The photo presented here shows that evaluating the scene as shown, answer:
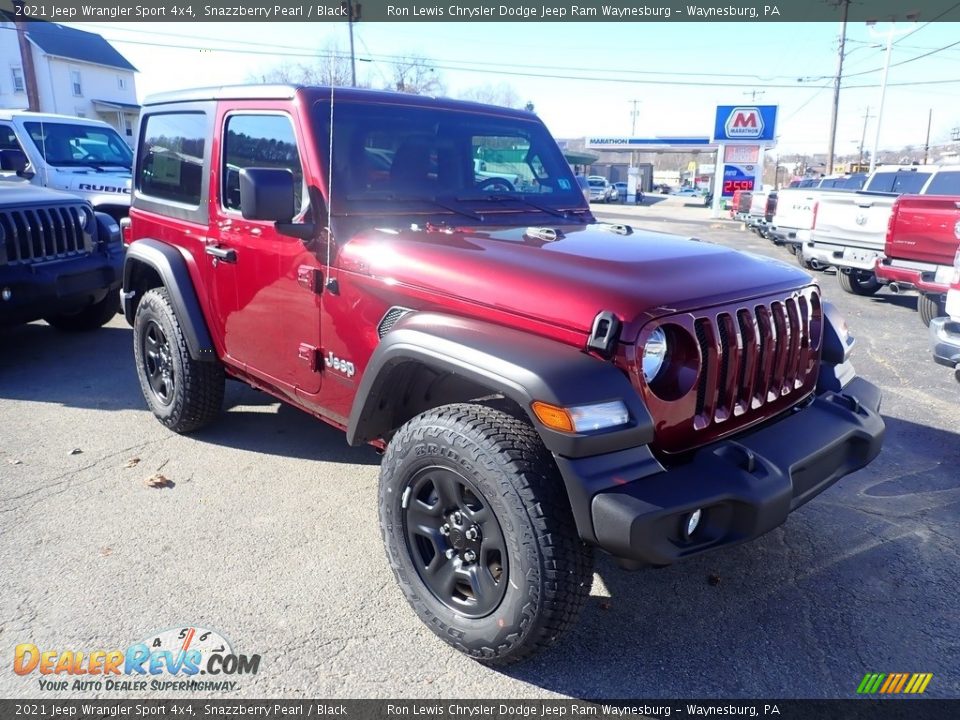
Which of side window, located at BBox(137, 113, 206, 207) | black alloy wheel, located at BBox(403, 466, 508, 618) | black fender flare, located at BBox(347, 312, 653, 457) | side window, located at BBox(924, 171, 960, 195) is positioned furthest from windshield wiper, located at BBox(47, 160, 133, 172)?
side window, located at BBox(924, 171, 960, 195)

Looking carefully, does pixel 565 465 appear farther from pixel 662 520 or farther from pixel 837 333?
pixel 837 333

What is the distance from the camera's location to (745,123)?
29.7 m

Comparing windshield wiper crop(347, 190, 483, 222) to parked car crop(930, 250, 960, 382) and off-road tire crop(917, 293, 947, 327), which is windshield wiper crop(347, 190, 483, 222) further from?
off-road tire crop(917, 293, 947, 327)

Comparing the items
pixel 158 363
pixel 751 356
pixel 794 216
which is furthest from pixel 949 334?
pixel 794 216

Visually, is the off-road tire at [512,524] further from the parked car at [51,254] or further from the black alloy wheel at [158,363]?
the parked car at [51,254]

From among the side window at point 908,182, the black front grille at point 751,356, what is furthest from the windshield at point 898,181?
the black front grille at point 751,356

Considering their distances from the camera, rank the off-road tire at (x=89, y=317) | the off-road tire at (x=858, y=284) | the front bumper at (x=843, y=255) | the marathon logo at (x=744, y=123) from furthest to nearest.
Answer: the marathon logo at (x=744, y=123) < the off-road tire at (x=858, y=284) < the front bumper at (x=843, y=255) < the off-road tire at (x=89, y=317)

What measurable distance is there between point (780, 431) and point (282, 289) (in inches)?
91.2

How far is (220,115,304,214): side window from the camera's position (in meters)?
3.34

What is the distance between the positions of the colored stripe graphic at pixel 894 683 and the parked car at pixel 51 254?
6.09 metres

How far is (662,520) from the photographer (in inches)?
83.6

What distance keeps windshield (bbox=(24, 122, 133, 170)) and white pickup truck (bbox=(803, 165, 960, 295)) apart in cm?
952

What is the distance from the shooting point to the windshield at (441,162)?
130 inches

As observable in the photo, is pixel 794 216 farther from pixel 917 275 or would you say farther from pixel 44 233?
pixel 44 233
